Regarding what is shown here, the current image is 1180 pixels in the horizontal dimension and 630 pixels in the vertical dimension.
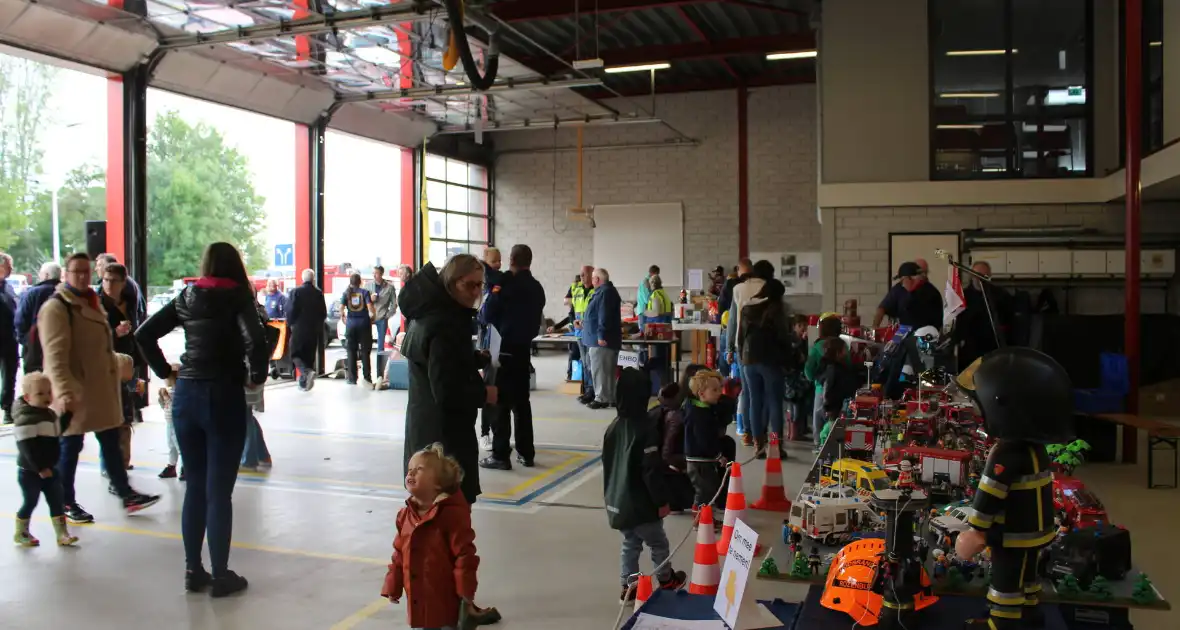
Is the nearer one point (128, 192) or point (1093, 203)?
point (128, 192)

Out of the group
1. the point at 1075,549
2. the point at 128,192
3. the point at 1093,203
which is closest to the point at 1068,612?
the point at 1075,549

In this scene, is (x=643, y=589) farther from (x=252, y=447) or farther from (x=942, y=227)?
(x=942, y=227)

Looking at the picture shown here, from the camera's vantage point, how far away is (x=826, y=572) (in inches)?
144

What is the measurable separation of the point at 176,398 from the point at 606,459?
79.0 inches

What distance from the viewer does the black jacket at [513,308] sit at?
7.64 meters

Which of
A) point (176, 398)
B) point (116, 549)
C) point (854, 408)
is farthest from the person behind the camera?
point (854, 408)

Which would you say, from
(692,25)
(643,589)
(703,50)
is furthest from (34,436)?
(703,50)

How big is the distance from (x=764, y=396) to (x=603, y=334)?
9.76 ft

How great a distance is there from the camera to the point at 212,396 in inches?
167

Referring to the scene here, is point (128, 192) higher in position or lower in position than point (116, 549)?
higher

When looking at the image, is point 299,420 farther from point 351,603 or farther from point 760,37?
point 760,37

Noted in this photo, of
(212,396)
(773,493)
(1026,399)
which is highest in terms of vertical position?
(1026,399)

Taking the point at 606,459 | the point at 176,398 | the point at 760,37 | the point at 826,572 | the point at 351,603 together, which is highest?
the point at 760,37

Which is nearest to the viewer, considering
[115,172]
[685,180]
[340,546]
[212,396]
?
[212,396]
